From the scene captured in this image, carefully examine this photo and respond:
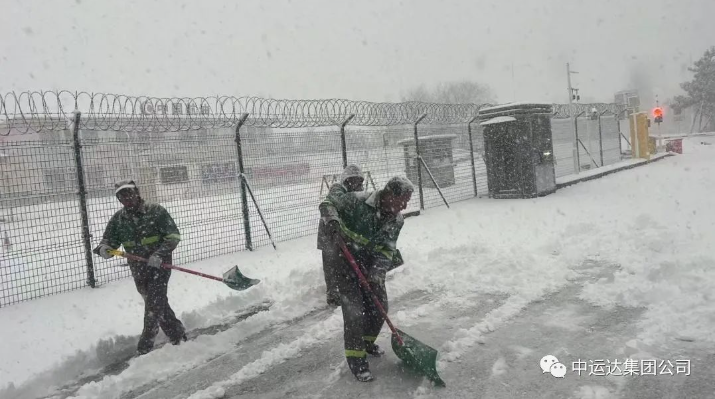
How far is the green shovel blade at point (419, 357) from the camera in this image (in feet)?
12.1

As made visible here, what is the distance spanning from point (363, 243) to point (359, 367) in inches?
37.5

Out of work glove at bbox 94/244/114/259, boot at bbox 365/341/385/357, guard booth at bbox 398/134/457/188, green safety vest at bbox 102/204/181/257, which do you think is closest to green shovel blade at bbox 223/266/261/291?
green safety vest at bbox 102/204/181/257

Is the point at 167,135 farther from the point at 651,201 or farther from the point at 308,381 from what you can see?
the point at 651,201

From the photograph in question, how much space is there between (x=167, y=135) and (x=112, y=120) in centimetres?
108

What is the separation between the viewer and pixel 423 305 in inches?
222

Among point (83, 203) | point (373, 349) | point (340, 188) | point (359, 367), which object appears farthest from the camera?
point (83, 203)

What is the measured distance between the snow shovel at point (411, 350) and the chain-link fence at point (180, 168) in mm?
4208

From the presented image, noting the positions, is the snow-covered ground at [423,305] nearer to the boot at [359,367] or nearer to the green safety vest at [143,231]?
the boot at [359,367]

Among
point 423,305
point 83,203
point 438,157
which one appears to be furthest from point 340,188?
point 438,157

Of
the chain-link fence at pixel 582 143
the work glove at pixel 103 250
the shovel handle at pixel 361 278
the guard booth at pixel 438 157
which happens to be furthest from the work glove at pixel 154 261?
the chain-link fence at pixel 582 143

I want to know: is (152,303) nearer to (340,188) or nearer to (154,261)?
(154,261)

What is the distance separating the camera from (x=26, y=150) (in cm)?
626

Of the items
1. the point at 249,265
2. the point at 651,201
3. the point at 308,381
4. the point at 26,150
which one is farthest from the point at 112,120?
the point at 651,201

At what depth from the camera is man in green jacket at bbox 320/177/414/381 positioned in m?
3.87
